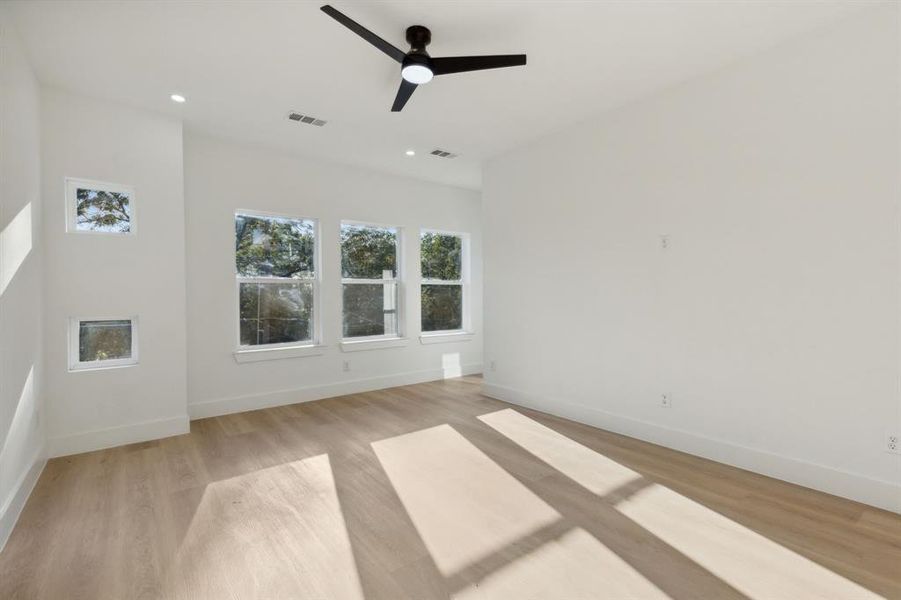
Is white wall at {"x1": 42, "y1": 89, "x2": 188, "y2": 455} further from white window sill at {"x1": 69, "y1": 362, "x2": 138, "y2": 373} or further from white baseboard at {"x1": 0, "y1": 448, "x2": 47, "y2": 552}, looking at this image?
white baseboard at {"x1": 0, "y1": 448, "x2": 47, "y2": 552}

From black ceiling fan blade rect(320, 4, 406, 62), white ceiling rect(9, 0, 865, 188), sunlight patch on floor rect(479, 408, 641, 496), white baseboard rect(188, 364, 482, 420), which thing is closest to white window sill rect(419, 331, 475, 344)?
white baseboard rect(188, 364, 482, 420)

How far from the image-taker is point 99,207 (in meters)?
Answer: 3.46

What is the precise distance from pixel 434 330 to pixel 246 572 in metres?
4.45

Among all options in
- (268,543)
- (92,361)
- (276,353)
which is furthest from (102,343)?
(268,543)

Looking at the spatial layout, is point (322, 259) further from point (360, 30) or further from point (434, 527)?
point (434, 527)

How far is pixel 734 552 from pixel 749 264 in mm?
1872

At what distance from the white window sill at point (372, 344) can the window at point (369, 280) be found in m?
0.13

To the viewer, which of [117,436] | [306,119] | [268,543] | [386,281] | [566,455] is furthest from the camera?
[386,281]

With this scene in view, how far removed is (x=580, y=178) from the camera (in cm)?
401

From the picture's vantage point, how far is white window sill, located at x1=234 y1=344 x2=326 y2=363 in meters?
4.48

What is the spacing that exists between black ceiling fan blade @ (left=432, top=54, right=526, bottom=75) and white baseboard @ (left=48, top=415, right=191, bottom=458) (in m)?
3.68

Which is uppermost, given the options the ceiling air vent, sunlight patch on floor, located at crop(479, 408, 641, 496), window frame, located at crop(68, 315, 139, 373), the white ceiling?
the ceiling air vent

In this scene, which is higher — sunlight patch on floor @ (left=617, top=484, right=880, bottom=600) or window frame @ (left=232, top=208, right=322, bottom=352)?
window frame @ (left=232, top=208, right=322, bottom=352)

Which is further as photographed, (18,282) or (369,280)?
(369,280)
